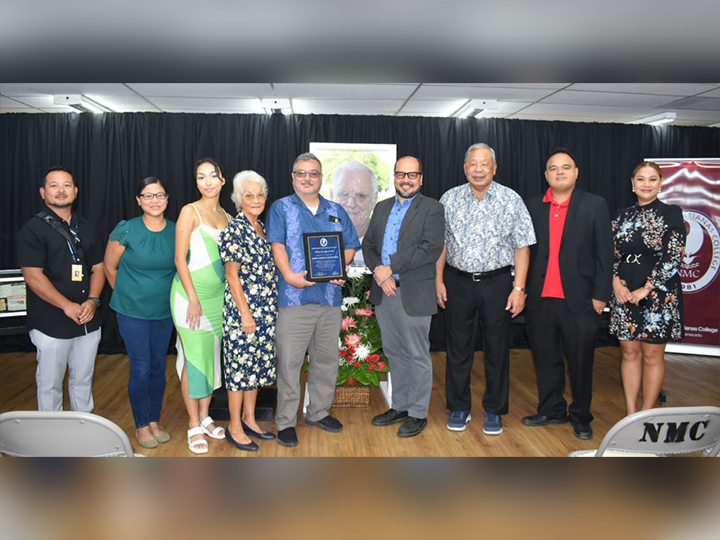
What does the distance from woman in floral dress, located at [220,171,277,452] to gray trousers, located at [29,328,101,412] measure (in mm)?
835

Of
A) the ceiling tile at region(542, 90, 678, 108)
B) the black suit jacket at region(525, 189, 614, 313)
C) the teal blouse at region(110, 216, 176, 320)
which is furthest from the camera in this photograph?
the ceiling tile at region(542, 90, 678, 108)

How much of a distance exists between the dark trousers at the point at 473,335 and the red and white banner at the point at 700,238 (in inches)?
135

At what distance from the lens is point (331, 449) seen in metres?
3.28

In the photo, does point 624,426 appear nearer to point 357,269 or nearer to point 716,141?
point 357,269

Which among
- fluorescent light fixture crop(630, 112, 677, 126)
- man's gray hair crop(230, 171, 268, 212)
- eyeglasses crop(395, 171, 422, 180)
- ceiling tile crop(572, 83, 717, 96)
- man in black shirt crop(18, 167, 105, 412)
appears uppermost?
fluorescent light fixture crop(630, 112, 677, 126)

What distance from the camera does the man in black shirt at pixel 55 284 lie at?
2883 millimetres

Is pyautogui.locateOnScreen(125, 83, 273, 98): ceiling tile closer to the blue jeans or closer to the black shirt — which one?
the black shirt

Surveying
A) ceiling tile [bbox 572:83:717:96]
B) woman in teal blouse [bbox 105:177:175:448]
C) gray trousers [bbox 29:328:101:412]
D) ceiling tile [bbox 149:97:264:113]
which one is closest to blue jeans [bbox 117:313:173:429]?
woman in teal blouse [bbox 105:177:175:448]

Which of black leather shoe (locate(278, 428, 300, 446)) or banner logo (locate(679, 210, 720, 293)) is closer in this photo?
black leather shoe (locate(278, 428, 300, 446))

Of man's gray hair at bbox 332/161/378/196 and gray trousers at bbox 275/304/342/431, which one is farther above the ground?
man's gray hair at bbox 332/161/378/196

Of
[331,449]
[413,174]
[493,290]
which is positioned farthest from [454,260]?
[331,449]

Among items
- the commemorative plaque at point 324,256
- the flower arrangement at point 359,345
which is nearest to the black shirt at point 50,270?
the commemorative plaque at point 324,256

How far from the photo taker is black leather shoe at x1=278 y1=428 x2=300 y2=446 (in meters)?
3.28

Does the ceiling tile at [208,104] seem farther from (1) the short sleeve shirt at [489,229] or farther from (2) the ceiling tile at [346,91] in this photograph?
(1) the short sleeve shirt at [489,229]
